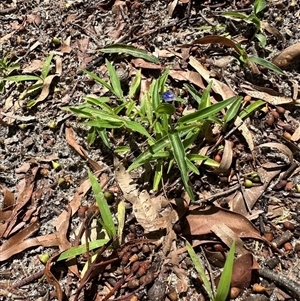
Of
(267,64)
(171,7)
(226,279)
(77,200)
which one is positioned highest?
(171,7)

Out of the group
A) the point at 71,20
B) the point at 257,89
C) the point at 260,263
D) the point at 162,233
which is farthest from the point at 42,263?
the point at 71,20

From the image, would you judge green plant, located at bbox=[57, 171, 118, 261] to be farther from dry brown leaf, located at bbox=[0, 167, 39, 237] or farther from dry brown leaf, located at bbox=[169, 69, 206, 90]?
dry brown leaf, located at bbox=[169, 69, 206, 90]

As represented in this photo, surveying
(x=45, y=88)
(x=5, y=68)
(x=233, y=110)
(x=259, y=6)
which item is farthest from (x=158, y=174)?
(x=5, y=68)

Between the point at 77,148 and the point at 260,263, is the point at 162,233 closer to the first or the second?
the point at 260,263

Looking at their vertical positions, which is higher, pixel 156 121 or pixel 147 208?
pixel 156 121

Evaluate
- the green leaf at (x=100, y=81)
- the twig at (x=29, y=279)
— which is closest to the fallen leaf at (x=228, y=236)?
the twig at (x=29, y=279)

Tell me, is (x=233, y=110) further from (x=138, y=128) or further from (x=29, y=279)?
(x=29, y=279)
